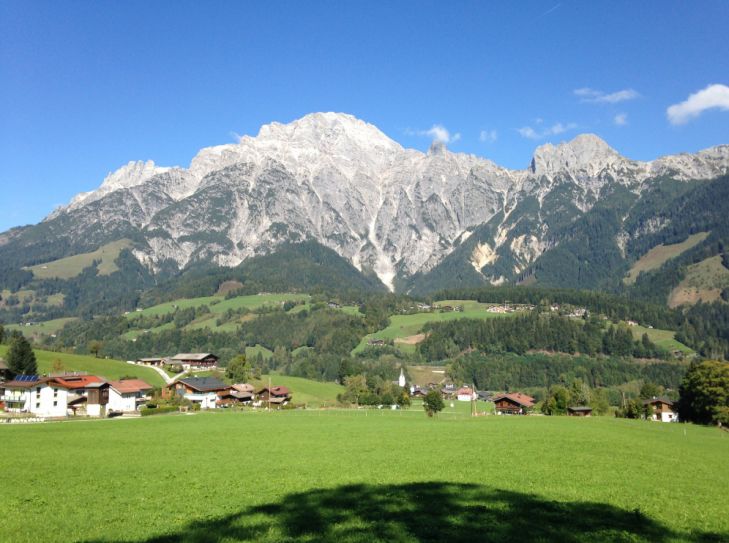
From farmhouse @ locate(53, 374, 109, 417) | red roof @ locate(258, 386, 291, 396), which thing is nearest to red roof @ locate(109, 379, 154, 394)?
farmhouse @ locate(53, 374, 109, 417)

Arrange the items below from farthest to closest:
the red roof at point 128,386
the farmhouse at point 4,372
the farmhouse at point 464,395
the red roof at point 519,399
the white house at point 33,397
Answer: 1. the farmhouse at point 464,395
2. the red roof at point 519,399
3. the red roof at point 128,386
4. the farmhouse at point 4,372
5. the white house at point 33,397

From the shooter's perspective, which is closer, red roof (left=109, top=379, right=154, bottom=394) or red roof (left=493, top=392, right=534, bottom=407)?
red roof (left=109, top=379, right=154, bottom=394)

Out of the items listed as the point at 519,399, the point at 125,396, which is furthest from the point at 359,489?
the point at 519,399

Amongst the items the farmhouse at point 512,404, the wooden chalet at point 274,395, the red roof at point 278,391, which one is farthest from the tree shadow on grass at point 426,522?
the farmhouse at point 512,404

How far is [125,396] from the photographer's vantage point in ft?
341

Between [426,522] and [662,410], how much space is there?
116 meters

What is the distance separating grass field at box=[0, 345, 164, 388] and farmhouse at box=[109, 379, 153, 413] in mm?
15196

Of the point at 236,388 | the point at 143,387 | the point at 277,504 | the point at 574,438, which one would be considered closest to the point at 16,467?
the point at 277,504

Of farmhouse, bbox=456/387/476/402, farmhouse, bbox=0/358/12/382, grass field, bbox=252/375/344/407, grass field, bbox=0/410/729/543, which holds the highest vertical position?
farmhouse, bbox=0/358/12/382

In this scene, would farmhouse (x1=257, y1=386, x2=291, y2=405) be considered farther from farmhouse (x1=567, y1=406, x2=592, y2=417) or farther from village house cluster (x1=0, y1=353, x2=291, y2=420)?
farmhouse (x1=567, y1=406, x2=592, y2=417)

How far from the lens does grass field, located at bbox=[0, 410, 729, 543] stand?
19.4 meters

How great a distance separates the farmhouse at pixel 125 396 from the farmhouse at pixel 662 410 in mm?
98750

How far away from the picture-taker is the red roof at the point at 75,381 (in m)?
97.7

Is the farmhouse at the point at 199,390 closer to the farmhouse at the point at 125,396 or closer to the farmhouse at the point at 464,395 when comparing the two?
the farmhouse at the point at 125,396
